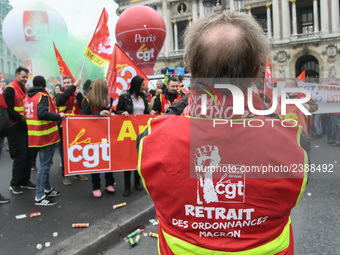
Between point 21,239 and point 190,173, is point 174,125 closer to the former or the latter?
point 190,173

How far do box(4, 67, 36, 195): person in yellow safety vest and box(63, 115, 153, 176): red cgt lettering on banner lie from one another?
99 cm

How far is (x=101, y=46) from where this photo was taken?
5.53 metres

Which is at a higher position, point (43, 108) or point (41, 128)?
point (43, 108)

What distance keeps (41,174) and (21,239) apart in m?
1.17

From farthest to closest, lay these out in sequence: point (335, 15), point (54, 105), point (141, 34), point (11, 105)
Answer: point (335, 15), point (141, 34), point (54, 105), point (11, 105)

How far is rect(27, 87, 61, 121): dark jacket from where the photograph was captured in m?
4.08

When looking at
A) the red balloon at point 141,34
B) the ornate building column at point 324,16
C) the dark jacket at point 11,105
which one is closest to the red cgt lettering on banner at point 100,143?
the dark jacket at point 11,105

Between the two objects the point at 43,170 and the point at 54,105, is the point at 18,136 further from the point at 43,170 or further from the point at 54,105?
the point at 43,170

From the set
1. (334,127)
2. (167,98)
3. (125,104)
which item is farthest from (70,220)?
(334,127)

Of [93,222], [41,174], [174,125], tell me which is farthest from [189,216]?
[41,174]

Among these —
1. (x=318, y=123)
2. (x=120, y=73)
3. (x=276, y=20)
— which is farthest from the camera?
(x=276, y=20)

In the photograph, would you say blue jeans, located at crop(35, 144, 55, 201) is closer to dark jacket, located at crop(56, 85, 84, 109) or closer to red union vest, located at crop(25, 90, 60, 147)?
red union vest, located at crop(25, 90, 60, 147)

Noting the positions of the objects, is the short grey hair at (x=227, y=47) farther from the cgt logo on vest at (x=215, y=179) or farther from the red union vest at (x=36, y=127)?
the red union vest at (x=36, y=127)

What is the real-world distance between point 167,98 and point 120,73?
0.97 m
